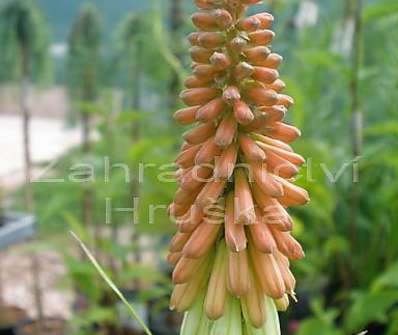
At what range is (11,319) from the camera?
311 centimetres

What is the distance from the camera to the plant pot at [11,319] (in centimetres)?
304

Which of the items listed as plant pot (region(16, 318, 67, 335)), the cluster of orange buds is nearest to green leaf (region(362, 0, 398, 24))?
the cluster of orange buds

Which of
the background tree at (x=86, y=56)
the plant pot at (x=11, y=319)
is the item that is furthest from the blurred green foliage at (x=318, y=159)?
the plant pot at (x=11, y=319)

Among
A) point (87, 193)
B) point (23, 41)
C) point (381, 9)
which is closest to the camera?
point (381, 9)

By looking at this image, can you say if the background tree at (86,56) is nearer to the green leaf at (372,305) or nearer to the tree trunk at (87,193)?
the tree trunk at (87,193)

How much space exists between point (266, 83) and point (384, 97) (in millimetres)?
2149

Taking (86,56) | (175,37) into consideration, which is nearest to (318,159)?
(175,37)

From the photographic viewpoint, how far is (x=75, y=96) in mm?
3520

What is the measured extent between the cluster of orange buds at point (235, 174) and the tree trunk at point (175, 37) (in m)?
2.02

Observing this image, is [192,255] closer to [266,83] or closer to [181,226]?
[181,226]

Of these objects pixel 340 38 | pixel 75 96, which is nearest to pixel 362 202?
pixel 340 38

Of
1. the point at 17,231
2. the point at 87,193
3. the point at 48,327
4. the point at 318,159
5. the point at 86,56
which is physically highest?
the point at 86,56

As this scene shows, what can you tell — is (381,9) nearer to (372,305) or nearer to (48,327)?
(372,305)

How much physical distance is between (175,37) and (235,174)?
2.30 m
